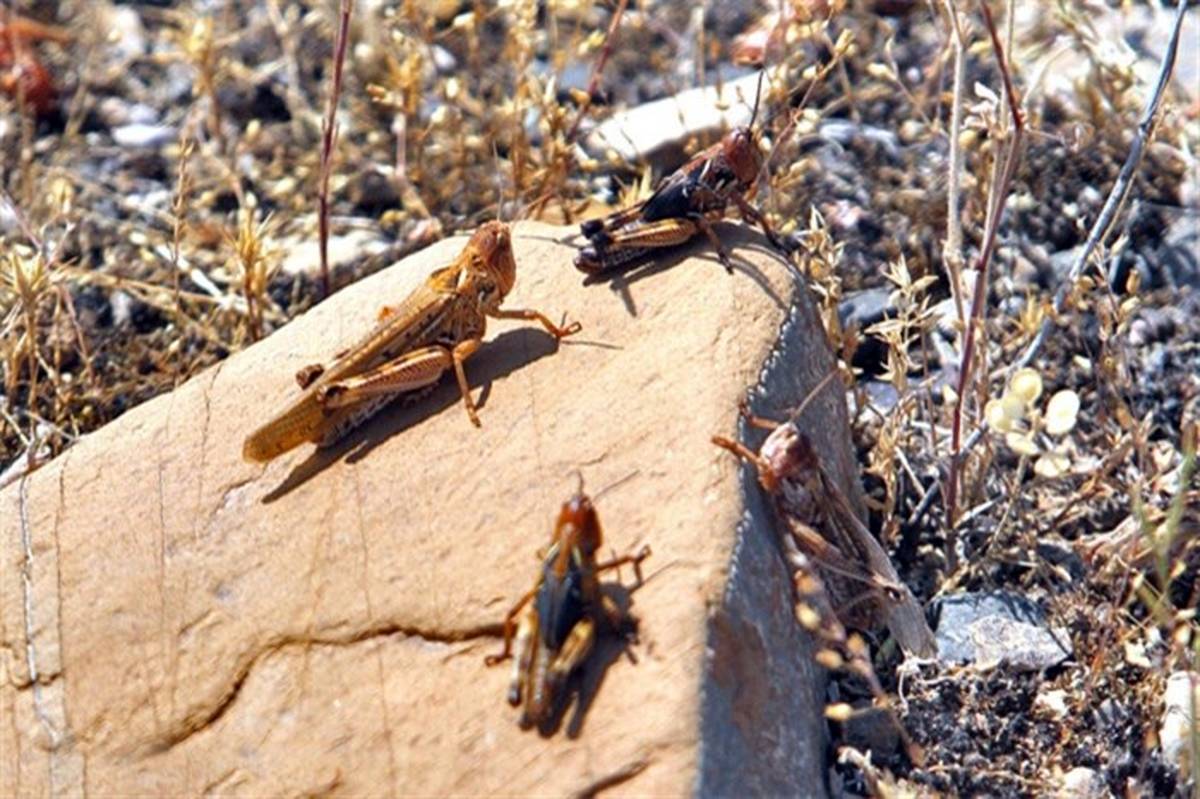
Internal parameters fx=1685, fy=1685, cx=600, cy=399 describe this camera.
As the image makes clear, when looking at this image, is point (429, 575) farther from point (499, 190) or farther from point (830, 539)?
point (499, 190)

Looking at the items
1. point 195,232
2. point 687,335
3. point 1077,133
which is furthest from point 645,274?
point 195,232

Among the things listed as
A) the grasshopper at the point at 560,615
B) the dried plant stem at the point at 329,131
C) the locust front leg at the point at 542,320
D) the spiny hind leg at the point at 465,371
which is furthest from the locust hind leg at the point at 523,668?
the dried plant stem at the point at 329,131

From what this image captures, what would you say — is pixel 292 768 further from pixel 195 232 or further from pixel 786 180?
pixel 195 232

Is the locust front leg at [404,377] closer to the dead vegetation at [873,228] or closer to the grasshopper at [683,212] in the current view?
the grasshopper at [683,212]

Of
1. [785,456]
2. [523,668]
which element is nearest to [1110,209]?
[785,456]

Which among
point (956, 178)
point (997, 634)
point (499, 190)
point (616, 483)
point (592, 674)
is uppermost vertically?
point (956, 178)

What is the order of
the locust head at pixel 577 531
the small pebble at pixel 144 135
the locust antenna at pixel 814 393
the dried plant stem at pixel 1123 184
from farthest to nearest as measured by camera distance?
1. the small pebble at pixel 144 135
2. the dried plant stem at pixel 1123 184
3. the locust antenna at pixel 814 393
4. the locust head at pixel 577 531

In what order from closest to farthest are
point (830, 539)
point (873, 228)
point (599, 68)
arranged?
point (830, 539)
point (599, 68)
point (873, 228)
